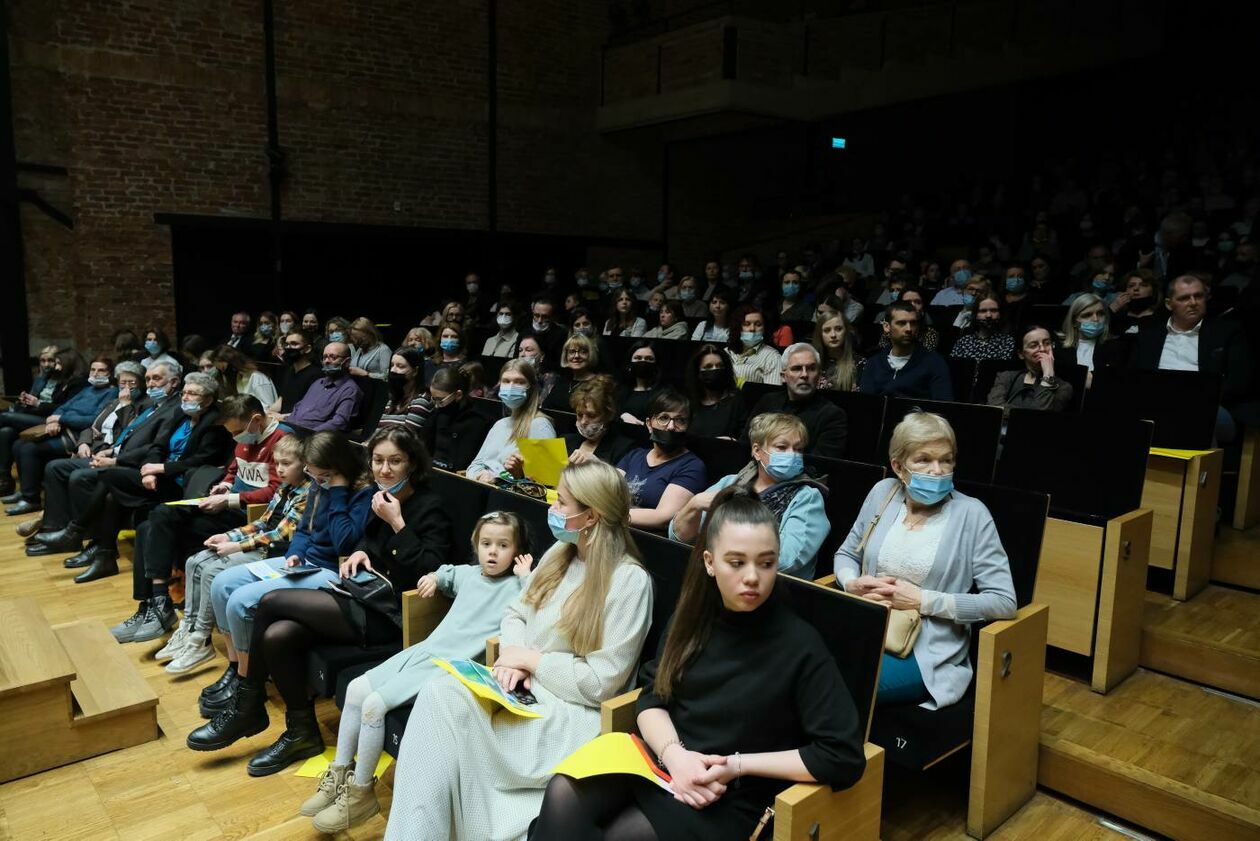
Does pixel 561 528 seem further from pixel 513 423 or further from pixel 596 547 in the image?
pixel 513 423

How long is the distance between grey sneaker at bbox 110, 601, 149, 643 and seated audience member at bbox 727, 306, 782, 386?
9.55 ft

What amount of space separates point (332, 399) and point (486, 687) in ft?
11.4

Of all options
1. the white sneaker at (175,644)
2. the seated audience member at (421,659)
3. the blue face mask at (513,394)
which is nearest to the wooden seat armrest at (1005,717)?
the seated audience member at (421,659)

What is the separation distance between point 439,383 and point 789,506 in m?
2.24

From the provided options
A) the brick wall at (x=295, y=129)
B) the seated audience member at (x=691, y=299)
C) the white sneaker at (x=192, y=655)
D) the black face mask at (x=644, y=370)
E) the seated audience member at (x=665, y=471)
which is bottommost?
the white sneaker at (x=192, y=655)

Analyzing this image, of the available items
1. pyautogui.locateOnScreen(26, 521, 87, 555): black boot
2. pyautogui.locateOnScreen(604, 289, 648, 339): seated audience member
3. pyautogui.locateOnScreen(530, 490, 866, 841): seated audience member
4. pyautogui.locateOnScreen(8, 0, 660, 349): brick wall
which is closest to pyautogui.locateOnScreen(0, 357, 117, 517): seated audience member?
pyautogui.locateOnScreen(26, 521, 87, 555): black boot

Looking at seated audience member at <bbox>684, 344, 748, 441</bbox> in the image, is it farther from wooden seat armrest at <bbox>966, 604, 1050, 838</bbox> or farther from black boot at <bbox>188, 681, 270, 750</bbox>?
black boot at <bbox>188, 681, 270, 750</bbox>

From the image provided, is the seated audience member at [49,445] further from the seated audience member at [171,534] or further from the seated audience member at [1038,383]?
the seated audience member at [1038,383]

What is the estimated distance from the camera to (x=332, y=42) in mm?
8891

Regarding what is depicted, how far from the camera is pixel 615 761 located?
5.61 feet

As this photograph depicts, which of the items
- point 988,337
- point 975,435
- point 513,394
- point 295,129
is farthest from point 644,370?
point 295,129

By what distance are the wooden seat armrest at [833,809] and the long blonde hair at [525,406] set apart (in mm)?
2438

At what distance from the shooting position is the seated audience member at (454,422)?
420cm

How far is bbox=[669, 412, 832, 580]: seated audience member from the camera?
238 centimetres
